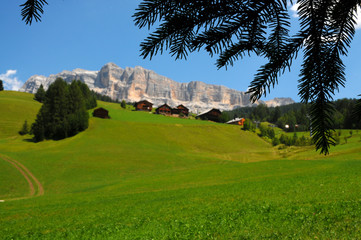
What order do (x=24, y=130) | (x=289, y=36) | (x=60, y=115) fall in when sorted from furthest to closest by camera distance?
(x=24, y=130)
(x=60, y=115)
(x=289, y=36)

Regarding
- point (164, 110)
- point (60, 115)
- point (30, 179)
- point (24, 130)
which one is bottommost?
point (30, 179)

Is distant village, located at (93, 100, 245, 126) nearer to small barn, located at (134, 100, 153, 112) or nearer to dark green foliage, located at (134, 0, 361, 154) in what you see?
small barn, located at (134, 100, 153, 112)

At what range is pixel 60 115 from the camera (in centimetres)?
6425

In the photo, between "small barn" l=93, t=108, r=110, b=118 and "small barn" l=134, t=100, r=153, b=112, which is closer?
"small barn" l=93, t=108, r=110, b=118

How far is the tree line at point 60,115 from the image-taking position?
61.1m

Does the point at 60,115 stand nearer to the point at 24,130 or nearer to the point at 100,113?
the point at 24,130

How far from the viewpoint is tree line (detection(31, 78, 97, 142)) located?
6106 centimetres

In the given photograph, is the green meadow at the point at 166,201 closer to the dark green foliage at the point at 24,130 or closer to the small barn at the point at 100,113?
the dark green foliage at the point at 24,130

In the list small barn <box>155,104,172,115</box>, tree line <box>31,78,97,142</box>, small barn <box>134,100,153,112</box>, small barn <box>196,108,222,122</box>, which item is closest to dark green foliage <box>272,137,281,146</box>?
small barn <box>196,108,222,122</box>

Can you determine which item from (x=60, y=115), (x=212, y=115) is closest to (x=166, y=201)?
(x=60, y=115)

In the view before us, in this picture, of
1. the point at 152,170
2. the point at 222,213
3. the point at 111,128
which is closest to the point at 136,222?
the point at 222,213

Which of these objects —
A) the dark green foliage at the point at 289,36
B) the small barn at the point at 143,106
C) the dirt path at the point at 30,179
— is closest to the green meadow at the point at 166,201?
the dirt path at the point at 30,179

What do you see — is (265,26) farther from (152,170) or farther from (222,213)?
(152,170)

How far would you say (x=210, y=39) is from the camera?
1110 mm
